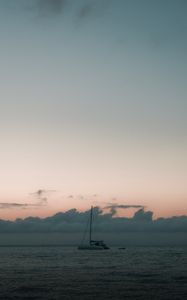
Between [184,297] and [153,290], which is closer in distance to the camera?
[184,297]

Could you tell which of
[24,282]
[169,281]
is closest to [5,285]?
[24,282]

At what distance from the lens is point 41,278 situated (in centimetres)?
8894

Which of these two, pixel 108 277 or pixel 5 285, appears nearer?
pixel 5 285

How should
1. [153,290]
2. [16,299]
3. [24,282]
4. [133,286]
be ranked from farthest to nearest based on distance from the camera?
[24,282] < [133,286] < [153,290] < [16,299]

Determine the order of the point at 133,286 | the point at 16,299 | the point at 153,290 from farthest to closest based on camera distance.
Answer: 1. the point at 133,286
2. the point at 153,290
3. the point at 16,299

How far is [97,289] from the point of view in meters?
71.2

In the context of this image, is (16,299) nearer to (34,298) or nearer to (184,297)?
(34,298)

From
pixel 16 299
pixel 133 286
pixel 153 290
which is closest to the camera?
pixel 16 299

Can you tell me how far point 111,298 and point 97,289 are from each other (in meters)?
10.1

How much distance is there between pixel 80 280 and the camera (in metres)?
84.5

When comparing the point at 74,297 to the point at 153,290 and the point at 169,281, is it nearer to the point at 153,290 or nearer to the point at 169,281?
the point at 153,290

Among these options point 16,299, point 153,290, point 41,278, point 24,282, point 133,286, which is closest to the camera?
point 16,299

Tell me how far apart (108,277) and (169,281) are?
573 inches

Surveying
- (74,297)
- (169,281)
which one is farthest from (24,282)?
(169,281)
